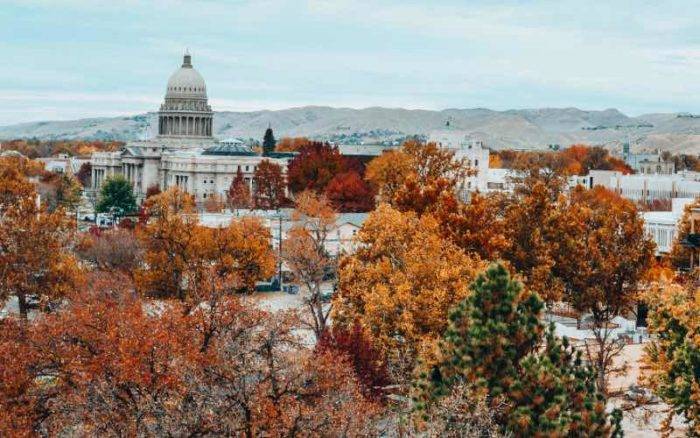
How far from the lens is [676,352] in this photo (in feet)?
112

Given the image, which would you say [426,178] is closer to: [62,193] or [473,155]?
[62,193]

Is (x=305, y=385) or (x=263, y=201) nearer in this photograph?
(x=305, y=385)

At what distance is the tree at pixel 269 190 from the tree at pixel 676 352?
84642mm

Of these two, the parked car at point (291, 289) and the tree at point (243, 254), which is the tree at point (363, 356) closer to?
the tree at point (243, 254)

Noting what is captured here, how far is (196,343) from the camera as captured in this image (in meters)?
31.6

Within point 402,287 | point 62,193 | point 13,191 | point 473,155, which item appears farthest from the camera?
point 473,155

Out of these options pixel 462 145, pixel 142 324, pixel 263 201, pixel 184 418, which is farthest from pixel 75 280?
pixel 462 145

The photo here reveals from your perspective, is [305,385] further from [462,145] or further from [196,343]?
[462,145]

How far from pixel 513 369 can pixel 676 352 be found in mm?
5487

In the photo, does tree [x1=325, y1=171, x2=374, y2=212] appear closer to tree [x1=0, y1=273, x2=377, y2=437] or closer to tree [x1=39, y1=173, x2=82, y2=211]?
tree [x1=39, y1=173, x2=82, y2=211]

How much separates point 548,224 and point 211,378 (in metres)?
23.7

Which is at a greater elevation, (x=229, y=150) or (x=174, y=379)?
(x=174, y=379)

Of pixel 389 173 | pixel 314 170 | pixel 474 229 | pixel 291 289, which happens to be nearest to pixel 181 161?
pixel 314 170

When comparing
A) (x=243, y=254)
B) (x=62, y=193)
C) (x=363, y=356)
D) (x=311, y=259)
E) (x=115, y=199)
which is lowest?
(x=115, y=199)
